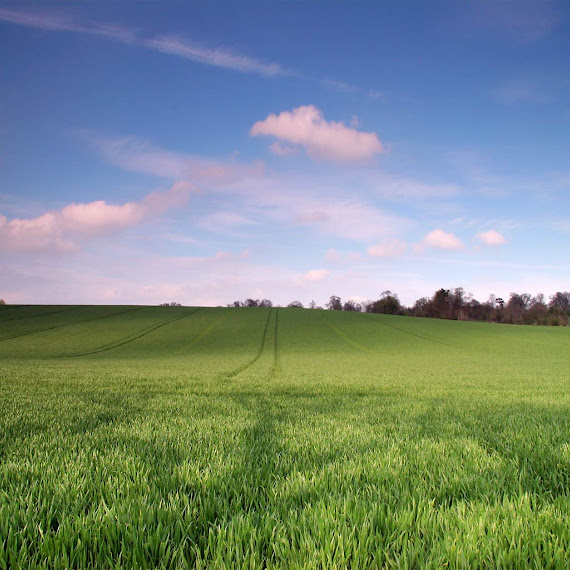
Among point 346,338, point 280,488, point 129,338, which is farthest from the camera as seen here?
point 346,338

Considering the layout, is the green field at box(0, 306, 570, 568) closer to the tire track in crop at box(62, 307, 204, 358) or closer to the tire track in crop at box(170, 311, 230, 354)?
the tire track in crop at box(62, 307, 204, 358)

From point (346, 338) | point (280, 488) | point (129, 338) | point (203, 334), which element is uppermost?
point (280, 488)

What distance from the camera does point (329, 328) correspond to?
67875 mm

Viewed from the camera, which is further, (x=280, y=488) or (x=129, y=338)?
(x=129, y=338)

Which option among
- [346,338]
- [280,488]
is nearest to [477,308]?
[346,338]

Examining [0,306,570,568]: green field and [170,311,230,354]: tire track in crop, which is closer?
[0,306,570,568]: green field

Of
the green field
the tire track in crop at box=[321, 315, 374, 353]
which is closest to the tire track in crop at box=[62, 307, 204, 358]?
the tire track in crop at box=[321, 315, 374, 353]

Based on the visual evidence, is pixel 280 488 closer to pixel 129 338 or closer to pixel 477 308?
pixel 129 338

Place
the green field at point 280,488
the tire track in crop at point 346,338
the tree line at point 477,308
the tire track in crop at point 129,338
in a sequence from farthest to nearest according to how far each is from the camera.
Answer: the tree line at point 477,308 → the tire track in crop at point 346,338 → the tire track in crop at point 129,338 → the green field at point 280,488

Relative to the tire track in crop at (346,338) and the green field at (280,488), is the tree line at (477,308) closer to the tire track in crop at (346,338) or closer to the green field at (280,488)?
the tire track in crop at (346,338)

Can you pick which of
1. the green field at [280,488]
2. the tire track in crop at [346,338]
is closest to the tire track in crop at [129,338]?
the tire track in crop at [346,338]

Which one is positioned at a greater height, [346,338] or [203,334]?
[203,334]

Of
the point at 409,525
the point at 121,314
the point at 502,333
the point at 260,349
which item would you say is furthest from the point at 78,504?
the point at 121,314

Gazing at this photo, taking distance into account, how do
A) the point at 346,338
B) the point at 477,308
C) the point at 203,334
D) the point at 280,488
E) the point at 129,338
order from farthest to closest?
the point at 477,308 < the point at 203,334 < the point at 346,338 < the point at 129,338 < the point at 280,488
